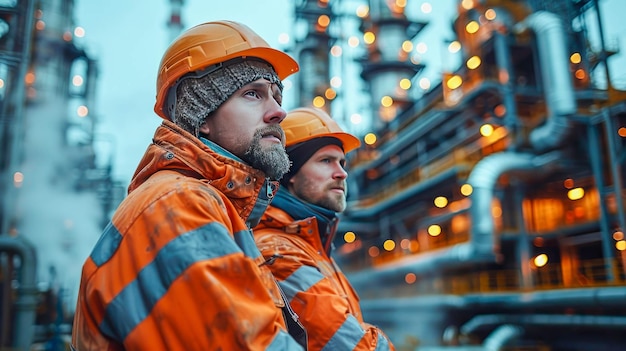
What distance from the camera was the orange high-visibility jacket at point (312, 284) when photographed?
2.09 m

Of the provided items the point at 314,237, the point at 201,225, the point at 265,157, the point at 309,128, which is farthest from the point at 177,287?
the point at 309,128

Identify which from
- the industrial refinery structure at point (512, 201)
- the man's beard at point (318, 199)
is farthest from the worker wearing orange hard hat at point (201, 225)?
the industrial refinery structure at point (512, 201)

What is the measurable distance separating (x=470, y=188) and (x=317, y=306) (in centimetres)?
1495

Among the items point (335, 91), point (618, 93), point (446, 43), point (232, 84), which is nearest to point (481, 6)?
point (446, 43)

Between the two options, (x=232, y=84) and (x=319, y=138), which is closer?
(x=232, y=84)

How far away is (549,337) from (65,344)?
39.6 feet

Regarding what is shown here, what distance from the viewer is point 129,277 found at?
4.00 feet

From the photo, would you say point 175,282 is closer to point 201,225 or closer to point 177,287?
point 177,287

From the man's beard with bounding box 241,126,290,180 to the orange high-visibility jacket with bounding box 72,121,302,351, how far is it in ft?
0.88

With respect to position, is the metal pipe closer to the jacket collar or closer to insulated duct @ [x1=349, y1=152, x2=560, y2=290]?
the jacket collar

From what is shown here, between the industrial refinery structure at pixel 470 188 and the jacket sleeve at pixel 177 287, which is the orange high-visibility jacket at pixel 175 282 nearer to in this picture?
the jacket sleeve at pixel 177 287

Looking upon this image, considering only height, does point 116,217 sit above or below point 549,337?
above

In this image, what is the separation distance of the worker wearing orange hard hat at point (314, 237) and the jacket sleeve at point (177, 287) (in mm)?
461

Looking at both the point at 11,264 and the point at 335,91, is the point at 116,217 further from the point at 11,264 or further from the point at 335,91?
the point at 335,91
